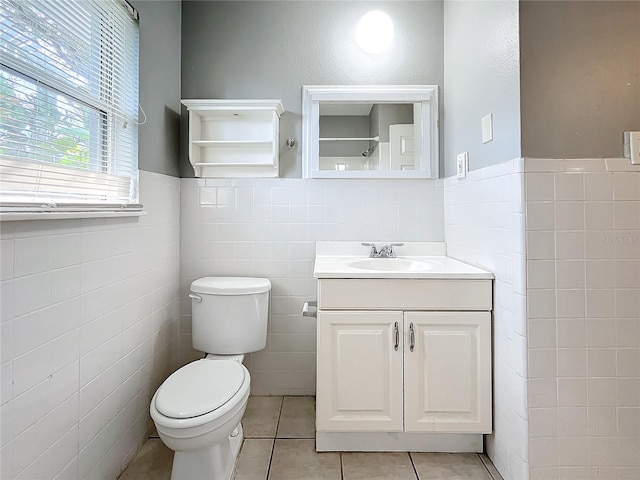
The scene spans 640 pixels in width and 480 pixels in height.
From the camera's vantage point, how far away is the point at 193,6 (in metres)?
2.23

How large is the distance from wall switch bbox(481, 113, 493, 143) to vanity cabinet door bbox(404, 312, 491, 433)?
2.50 feet

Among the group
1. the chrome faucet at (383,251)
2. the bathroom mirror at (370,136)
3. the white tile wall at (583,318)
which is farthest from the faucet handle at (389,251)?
the white tile wall at (583,318)

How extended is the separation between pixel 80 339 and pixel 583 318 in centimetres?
180

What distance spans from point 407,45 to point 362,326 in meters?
1.67

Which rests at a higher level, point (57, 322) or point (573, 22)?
point (573, 22)

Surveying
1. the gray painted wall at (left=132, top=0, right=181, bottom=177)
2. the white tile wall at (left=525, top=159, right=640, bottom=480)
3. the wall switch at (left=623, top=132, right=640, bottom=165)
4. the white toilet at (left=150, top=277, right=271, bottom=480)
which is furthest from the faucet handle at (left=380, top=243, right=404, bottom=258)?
the gray painted wall at (left=132, top=0, right=181, bottom=177)

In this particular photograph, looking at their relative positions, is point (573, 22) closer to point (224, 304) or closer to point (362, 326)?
point (362, 326)

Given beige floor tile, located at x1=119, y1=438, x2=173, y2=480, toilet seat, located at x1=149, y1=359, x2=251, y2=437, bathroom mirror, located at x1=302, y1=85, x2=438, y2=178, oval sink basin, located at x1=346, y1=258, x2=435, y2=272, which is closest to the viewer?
toilet seat, located at x1=149, y1=359, x2=251, y2=437

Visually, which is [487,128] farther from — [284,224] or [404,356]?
[284,224]

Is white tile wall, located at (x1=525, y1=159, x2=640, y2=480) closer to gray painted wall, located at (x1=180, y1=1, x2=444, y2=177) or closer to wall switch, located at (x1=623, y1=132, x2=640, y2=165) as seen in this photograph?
wall switch, located at (x1=623, y1=132, x2=640, y2=165)

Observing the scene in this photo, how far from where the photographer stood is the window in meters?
1.07

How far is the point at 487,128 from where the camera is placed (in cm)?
164

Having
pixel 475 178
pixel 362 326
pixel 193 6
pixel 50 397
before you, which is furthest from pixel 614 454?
pixel 193 6

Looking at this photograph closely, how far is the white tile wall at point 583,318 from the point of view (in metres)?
1.36
